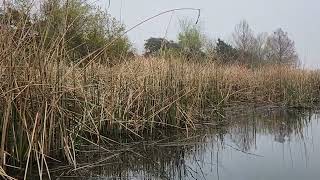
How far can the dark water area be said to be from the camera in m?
3.53

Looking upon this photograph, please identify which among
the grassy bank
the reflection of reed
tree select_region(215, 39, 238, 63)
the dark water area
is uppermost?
tree select_region(215, 39, 238, 63)

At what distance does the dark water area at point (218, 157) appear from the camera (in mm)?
3533

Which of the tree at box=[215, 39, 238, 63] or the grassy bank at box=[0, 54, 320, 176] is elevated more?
the tree at box=[215, 39, 238, 63]

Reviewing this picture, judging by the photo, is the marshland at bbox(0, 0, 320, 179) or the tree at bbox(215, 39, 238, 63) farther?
the tree at bbox(215, 39, 238, 63)

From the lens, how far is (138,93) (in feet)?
17.3

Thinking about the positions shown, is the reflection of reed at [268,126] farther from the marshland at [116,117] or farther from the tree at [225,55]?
the tree at [225,55]

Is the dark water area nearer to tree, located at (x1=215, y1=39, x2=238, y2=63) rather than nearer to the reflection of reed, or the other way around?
the reflection of reed

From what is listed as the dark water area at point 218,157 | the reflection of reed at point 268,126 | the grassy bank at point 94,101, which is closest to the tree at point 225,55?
the grassy bank at point 94,101

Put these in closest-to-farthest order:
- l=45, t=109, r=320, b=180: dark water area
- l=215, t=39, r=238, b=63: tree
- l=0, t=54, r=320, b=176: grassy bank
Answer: l=0, t=54, r=320, b=176: grassy bank, l=45, t=109, r=320, b=180: dark water area, l=215, t=39, r=238, b=63: tree

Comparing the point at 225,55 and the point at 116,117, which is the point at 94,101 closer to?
the point at 116,117

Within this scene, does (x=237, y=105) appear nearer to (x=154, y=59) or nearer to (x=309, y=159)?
(x=154, y=59)

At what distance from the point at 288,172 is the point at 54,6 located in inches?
91.5

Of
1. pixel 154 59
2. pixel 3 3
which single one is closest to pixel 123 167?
pixel 3 3

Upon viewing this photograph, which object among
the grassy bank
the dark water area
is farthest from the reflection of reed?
the grassy bank
